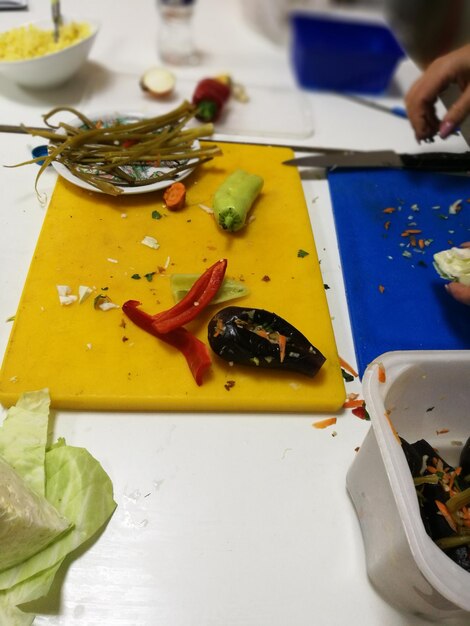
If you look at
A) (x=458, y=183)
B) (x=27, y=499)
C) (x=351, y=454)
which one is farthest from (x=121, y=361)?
(x=458, y=183)

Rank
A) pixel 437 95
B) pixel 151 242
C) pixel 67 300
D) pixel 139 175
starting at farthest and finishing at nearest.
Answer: pixel 437 95
pixel 139 175
pixel 151 242
pixel 67 300

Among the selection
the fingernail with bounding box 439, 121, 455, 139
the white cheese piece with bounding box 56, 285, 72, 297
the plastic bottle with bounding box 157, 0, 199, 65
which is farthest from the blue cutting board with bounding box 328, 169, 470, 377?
the plastic bottle with bounding box 157, 0, 199, 65

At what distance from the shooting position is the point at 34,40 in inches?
64.7

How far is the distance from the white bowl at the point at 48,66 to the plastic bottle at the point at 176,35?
12.6 inches

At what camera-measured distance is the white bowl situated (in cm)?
160

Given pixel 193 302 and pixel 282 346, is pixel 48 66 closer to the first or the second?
pixel 193 302

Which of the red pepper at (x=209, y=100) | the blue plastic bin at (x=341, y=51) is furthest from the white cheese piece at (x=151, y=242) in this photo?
the blue plastic bin at (x=341, y=51)

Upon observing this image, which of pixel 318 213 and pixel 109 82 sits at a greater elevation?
pixel 109 82

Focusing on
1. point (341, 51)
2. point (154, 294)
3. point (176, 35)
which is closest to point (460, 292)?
point (154, 294)

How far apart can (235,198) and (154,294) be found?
34 cm

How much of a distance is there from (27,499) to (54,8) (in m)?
1.57

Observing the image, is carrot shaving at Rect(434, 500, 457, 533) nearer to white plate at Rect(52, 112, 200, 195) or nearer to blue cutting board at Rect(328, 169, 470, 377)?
blue cutting board at Rect(328, 169, 470, 377)

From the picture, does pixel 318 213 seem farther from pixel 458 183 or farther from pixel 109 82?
pixel 109 82

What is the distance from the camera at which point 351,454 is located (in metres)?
0.99
